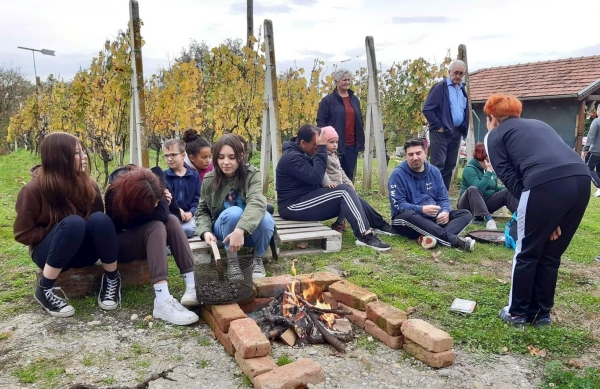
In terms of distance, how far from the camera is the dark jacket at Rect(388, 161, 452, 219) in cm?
565

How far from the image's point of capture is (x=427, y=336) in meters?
2.87

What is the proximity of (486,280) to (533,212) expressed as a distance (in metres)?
1.33

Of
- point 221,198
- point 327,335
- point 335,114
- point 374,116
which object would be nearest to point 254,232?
point 221,198

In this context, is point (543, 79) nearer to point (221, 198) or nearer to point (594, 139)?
point (594, 139)

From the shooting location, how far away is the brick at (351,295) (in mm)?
3467

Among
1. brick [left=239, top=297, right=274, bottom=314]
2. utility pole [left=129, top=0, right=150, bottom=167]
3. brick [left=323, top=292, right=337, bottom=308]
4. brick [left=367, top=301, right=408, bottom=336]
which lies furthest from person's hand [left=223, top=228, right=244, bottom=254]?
utility pole [left=129, top=0, right=150, bottom=167]

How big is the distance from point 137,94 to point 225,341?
425 cm

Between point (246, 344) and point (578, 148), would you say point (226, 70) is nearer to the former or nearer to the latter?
point (246, 344)

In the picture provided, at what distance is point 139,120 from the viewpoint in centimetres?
628

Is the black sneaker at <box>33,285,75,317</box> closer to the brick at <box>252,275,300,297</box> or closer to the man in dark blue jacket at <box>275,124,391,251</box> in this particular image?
the brick at <box>252,275,300,297</box>

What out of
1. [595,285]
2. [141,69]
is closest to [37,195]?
[141,69]

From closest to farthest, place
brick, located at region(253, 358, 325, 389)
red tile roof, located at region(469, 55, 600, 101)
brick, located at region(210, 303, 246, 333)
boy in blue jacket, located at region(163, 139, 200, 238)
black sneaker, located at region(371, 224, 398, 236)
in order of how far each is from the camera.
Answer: brick, located at region(253, 358, 325, 389) < brick, located at region(210, 303, 246, 333) < boy in blue jacket, located at region(163, 139, 200, 238) < black sneaker, located at region(371, 224, 398, 236) < red tile roof, located at region(469, 55, 600, 101)

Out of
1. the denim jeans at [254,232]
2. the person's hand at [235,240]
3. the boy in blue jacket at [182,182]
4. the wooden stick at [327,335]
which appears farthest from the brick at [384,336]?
the boy in blue jacket at [182,182]

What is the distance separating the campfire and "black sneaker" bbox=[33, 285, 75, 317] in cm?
135
